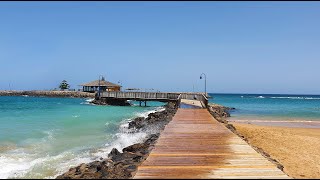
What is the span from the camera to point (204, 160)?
6.84 metres

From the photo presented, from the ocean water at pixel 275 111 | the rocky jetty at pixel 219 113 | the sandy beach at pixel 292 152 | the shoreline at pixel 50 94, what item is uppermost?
the shoreline at pixel 50 94

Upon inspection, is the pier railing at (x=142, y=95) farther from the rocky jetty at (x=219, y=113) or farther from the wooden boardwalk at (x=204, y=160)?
the wooden boardwalk at (x=204, y=160)

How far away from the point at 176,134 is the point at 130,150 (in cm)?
162

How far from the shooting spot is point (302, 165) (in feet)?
32.6

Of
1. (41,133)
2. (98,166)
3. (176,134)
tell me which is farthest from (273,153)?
(41,133)

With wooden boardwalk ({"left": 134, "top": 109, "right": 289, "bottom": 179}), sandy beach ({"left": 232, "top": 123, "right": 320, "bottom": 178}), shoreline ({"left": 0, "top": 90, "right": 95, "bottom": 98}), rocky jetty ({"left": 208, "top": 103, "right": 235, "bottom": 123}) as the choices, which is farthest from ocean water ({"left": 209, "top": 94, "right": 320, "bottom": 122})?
shoreline ({"left": 0, "top": 90, "right": 95, "bottom": 98})

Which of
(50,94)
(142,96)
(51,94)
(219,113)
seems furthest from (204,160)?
(50,94)

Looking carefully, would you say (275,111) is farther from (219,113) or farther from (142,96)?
(142,96)

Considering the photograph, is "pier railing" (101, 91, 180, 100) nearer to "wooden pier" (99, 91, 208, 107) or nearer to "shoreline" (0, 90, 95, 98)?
"wooden pier" (99, 91, 208, 107)

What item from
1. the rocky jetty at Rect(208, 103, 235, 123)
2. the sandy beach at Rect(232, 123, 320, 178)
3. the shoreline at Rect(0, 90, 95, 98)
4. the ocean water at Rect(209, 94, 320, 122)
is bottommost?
the ocean water at Rect(209, 94, 320, 122)

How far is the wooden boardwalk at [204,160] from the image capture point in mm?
5891

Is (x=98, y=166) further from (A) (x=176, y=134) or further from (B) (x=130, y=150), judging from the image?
(A) (x=176, y=134)

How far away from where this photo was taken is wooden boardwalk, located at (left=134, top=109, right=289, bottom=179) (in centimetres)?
589

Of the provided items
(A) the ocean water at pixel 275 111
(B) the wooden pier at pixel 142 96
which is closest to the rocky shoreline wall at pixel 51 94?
(B) the wooden pier at pixel 142 96
